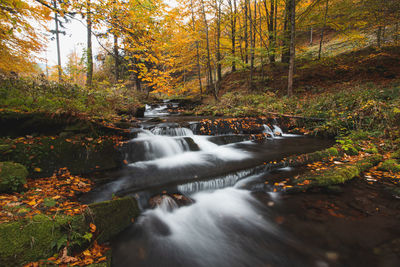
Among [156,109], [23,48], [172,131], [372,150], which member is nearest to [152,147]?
[172,131]

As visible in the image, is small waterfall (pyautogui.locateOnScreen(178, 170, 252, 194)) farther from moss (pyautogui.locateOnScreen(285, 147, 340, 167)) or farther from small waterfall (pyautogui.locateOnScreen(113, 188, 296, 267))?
moss (pyautogui.locateOnScreen(285, 147, 340, 167))

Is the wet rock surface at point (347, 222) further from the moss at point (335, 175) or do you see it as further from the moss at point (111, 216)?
the moss at point (111, 216)

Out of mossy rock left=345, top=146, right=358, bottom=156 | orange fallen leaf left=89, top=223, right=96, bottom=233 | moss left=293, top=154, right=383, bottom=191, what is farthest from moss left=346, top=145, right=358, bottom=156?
orange fallen leaf left=89, top=223, right=96, bottom=233

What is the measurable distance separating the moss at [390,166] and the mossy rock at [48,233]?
5656mm

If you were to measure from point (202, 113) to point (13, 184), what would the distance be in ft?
32.0

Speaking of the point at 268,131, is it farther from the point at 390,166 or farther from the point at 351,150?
the point at 390,166

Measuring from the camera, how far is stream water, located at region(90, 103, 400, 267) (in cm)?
243

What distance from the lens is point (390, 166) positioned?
3.85 m

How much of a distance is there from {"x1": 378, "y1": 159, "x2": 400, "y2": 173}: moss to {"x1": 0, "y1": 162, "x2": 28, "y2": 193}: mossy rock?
291 inches

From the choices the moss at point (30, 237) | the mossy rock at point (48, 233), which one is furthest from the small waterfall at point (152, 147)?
the moss at point (30, 237)

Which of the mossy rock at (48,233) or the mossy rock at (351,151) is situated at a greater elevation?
the mossy rock at (351,151)

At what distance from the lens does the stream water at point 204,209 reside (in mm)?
2432

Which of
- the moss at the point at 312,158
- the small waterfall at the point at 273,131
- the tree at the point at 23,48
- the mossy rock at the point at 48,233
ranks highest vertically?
the tree at the point at 23,48

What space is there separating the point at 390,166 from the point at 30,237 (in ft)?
21.0
